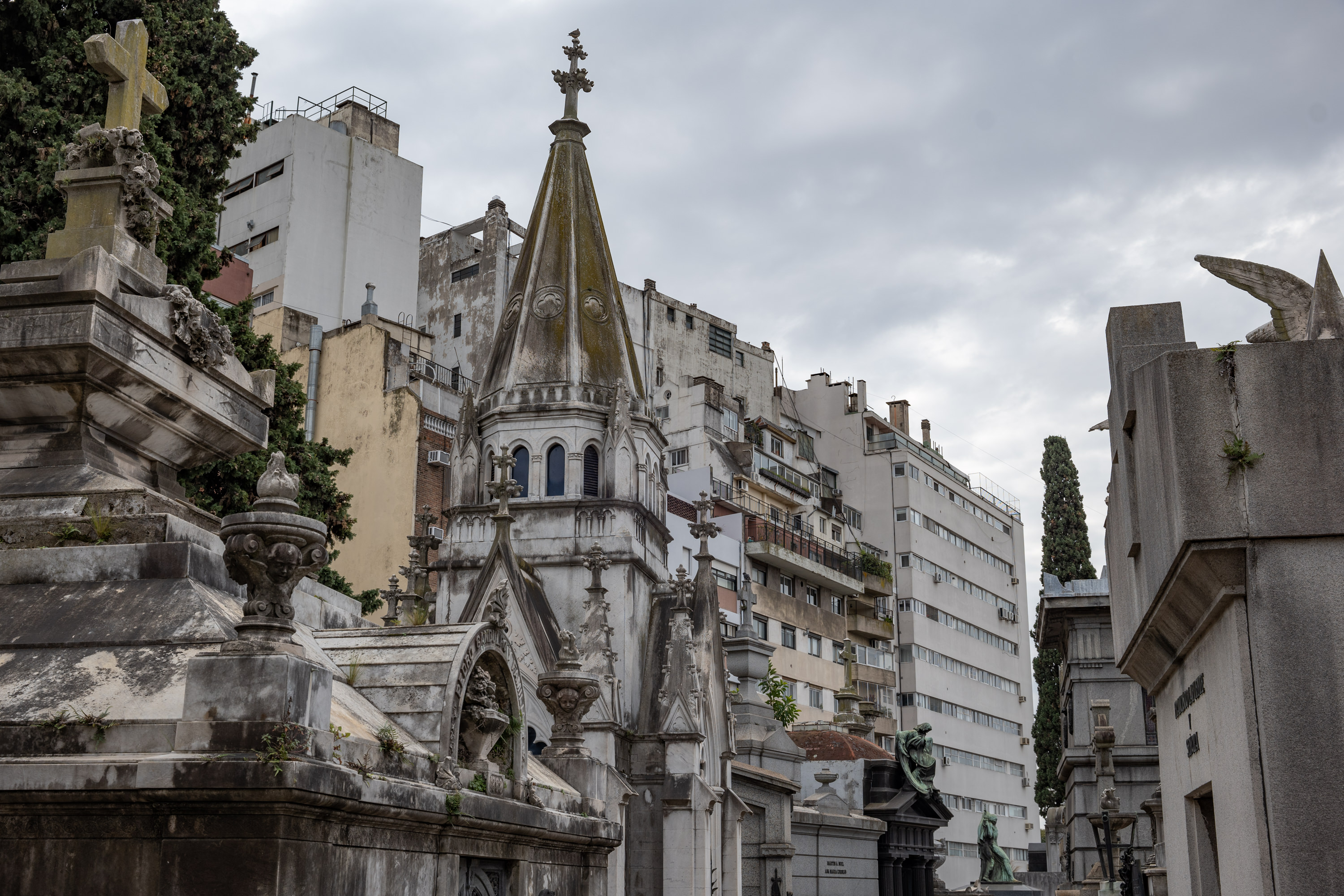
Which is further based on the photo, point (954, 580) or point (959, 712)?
point (954, 580)

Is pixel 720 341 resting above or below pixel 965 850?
above

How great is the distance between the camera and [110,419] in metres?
8.92

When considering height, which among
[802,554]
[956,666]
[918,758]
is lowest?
[918,758]

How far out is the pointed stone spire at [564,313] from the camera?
121 feet

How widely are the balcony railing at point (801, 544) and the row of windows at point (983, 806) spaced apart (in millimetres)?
12360

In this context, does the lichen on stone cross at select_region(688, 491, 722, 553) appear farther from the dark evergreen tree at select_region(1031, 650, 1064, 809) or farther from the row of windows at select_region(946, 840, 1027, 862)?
the row of windows at select_region(946, 840, 1027, 862)

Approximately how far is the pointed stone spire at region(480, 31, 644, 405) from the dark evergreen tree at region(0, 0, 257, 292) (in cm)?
1250

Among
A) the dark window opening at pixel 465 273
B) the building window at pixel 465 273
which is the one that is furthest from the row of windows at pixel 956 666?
the dark window opening at pixel 465 273

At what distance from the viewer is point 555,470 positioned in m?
36.0

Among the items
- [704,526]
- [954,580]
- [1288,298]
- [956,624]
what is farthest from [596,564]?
[954,580]

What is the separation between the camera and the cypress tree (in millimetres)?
50094

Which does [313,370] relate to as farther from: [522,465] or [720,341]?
[720,341]

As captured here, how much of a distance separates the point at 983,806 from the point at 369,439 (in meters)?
44.4

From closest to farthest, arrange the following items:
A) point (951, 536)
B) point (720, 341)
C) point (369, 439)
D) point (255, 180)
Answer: point (369, 439) → point (255, 180) → point (720, 341) → point (951, 536)
